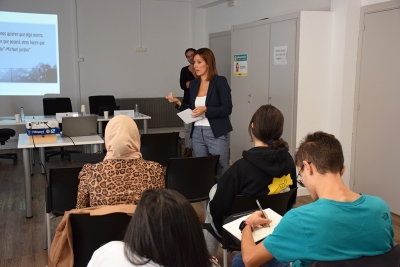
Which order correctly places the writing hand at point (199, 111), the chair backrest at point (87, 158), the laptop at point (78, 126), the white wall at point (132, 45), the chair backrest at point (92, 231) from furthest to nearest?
the white wall at point (132, 45)
the laptop at point (78, 126)
the writing hand at point (199, 111)
the chair backrest at point (87, 158)
the chair backrest at point (92, 231)

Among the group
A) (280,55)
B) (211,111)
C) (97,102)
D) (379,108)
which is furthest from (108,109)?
(379,108)

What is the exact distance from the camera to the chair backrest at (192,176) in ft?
9.83

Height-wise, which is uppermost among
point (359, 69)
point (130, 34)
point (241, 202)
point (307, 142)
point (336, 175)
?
point (130, 34)

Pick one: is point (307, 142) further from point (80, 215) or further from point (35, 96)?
point (35, 96)

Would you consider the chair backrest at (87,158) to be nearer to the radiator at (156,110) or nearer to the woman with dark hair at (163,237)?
the woman with dark hair at (163,237)

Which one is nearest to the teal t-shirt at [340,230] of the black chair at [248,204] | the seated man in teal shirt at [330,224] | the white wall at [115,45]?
the seated man in teal shirt at [330,224]

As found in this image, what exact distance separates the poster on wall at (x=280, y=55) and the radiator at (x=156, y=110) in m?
3.71

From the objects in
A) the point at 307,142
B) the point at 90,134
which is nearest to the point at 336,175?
the point at 307,142

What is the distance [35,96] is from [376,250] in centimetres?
696

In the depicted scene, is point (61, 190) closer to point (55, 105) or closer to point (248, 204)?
point (248, 204)

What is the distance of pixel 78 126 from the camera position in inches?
168

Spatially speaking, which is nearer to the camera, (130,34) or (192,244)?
(192,244)

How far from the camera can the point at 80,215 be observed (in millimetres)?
1895

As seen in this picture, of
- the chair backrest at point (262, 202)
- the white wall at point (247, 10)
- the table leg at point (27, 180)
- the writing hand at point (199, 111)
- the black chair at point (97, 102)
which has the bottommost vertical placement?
the table leg at point (27, 180)
